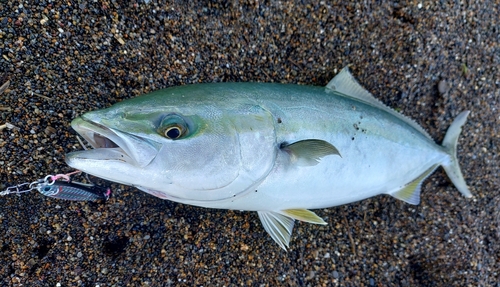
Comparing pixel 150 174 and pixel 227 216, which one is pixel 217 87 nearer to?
pixel 150 174

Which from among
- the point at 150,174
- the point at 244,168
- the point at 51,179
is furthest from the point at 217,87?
the point at 51,179

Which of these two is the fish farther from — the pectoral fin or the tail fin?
the tail fin

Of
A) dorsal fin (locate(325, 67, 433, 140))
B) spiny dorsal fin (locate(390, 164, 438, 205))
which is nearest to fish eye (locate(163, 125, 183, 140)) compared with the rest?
dorsal fin (locate(325, 67, 433, 140))

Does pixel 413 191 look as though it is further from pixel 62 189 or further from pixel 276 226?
pixel 62 189

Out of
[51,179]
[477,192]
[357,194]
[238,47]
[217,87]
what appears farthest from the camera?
[477,192]

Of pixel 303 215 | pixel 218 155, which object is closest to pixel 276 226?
pixel 303 215

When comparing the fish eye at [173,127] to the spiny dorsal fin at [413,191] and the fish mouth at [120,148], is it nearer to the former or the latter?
the fish mouth at [120,148]

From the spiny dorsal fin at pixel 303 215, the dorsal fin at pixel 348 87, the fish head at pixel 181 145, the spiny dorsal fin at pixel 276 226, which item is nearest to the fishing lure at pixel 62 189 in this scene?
the fish head at pixel 181 145
